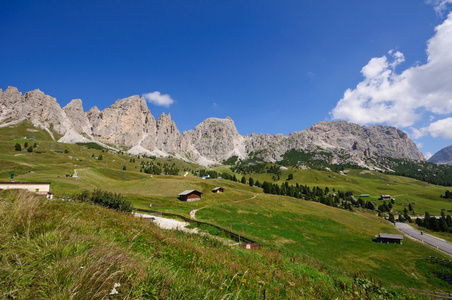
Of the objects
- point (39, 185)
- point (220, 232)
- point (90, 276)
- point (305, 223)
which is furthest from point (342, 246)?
point (39, 185)

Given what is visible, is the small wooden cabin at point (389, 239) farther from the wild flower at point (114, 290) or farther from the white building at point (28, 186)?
the white building at point (28, 186)

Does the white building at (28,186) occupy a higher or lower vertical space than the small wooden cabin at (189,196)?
higher

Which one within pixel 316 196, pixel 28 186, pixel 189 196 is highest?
pixel 28 186

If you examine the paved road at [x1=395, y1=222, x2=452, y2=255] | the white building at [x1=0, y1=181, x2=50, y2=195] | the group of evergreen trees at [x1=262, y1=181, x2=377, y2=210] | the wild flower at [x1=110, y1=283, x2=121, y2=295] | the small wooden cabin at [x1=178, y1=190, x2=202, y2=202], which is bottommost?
the paved road at [x1=395, y1=222, x2=452, y2=255]

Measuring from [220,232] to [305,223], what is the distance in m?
33.3

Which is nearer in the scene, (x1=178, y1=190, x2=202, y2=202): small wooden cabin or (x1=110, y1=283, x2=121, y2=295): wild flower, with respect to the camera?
(x1=110, y1=283, x2=121, y2=295): wild flower

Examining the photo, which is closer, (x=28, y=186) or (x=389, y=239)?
(x=28, y=186)

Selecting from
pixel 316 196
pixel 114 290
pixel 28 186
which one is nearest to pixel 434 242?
pixel 316 196

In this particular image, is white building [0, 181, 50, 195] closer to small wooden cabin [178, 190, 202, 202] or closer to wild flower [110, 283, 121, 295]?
small wooden cabin [178, 190, 202, 202]

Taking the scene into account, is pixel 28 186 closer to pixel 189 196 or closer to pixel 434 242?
pixel 189 196

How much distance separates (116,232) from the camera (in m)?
7.83

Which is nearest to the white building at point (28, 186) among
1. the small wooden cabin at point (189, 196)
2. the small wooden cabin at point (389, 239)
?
the small wooden cabin at point (189, 196)

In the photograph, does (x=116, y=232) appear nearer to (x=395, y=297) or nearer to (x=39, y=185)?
(x=395, y=297)

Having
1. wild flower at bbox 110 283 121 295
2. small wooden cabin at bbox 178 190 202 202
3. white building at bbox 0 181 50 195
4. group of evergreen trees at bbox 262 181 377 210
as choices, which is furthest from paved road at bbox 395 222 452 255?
white building at bbox 0 181 50 195
